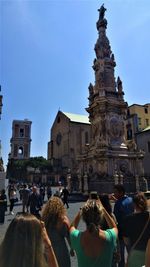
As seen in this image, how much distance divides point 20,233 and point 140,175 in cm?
2763

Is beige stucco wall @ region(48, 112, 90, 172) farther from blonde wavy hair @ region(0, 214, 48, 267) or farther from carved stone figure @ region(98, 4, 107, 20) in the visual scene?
blonde wavy hair @ region(0, 214, 48, 267)

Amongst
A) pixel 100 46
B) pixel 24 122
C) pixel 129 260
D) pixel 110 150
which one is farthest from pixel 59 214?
pixel 24 122

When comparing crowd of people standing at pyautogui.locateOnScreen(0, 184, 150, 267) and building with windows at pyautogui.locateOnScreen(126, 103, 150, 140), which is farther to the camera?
building with windows at pyautogui.locateOnScreen(126, 103, 150, 140)

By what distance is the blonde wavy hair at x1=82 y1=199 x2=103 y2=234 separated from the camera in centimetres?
286

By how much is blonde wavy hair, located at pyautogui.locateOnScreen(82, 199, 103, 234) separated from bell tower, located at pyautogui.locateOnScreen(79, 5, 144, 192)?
2250 centimetres

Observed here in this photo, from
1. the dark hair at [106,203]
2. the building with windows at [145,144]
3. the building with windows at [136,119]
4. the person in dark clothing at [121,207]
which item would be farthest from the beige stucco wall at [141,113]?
the dark hair at [106,203]

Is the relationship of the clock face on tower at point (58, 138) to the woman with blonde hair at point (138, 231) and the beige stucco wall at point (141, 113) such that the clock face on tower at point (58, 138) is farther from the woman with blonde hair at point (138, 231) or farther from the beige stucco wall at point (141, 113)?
the woman with blonde hair at point (138, 231)

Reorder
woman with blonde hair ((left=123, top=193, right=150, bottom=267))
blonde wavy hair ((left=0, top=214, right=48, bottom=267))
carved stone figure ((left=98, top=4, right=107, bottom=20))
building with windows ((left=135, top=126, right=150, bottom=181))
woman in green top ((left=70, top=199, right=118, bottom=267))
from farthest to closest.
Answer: building with windows ((left=135, top=126, right=150, bottom=181)), carved stone figure ((left=98, top=4, right=107, bottom=20)), woman with blonde hair ((left=123, top=193, right=150, bottom=267)), woman in green top ((left=70, top=199, right=118, bottom=267)), blonde wavy hair ((left=0, top=214, right=48, bottom=267))

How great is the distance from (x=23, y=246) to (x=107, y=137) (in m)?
27.7

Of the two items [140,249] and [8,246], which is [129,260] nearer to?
[140,249]

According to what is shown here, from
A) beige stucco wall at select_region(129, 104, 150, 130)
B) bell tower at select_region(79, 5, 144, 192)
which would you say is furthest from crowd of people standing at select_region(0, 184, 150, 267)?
beige stucco wall at select_region(129, 104, 150, 130)

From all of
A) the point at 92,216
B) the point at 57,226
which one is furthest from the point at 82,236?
the point at 57,226

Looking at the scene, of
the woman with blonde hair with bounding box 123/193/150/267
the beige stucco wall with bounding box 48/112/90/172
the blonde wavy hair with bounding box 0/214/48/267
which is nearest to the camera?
the blonde wavy hair with bounding box 0/214/48/267

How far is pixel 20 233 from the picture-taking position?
2.09 meters
